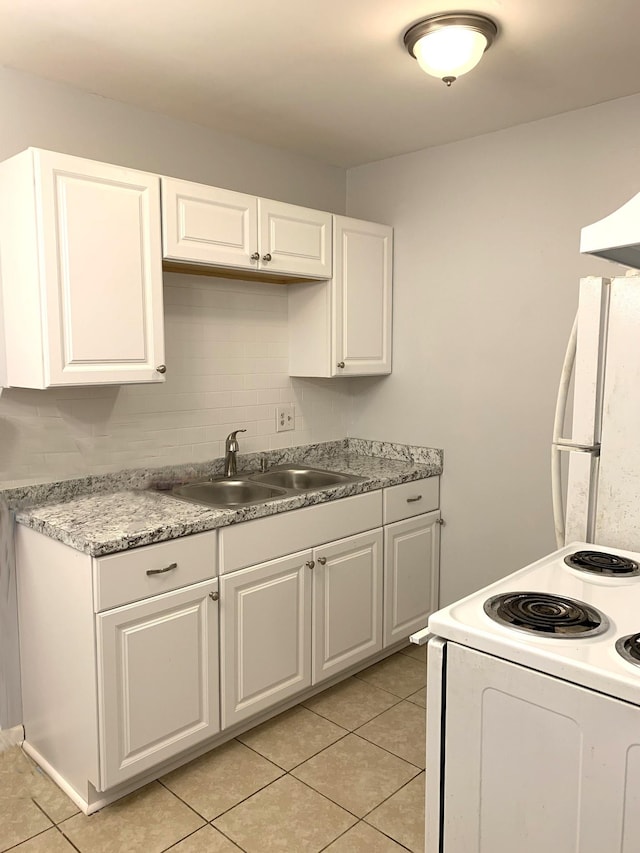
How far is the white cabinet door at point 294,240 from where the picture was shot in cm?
274

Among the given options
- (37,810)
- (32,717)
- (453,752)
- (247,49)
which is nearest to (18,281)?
(247,49)

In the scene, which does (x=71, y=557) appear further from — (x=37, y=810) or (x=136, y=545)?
(x=37, y=810)

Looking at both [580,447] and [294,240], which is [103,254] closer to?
[294,240]

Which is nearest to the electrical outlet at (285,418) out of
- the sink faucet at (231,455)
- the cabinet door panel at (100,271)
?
the sink faucet at (231,455)

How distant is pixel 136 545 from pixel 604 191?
7.28ft

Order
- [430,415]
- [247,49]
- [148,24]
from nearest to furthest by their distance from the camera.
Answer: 1. [148,24]
2. [247,49]
3. [430,415]

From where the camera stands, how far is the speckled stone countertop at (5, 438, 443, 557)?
2.08 meters

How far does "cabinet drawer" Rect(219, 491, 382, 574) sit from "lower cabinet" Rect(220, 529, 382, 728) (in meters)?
0.04

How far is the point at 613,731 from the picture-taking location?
3.67 ft

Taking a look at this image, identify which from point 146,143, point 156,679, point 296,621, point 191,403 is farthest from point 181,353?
point 156,679

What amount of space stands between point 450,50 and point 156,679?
2.18 metres

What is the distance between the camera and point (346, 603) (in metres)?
2.82

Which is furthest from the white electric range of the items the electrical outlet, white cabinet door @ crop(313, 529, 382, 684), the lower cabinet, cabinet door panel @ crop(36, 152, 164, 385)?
the electrical outlet

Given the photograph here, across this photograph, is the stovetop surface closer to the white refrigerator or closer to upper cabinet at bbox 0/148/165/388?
the white refrigerator
